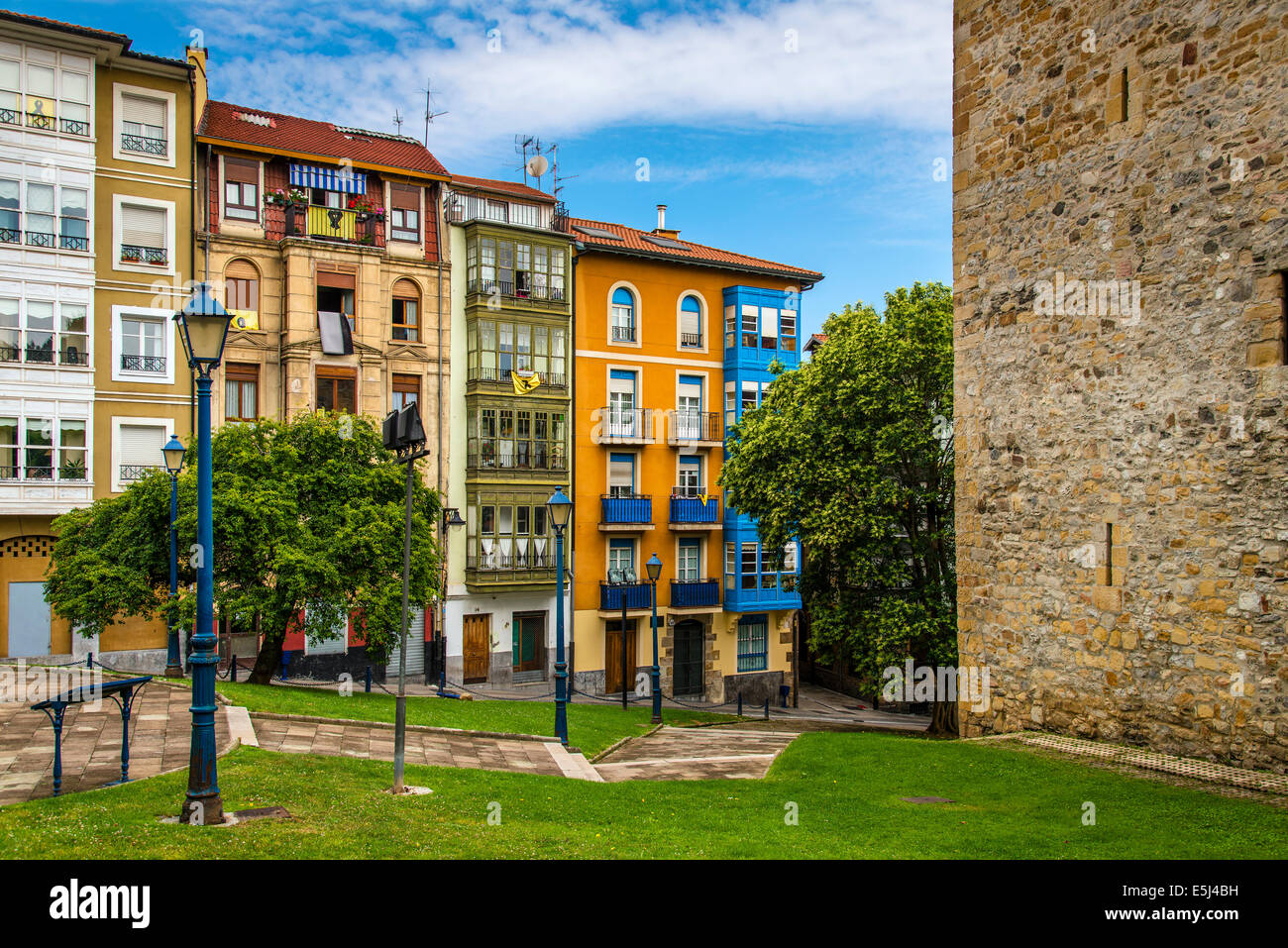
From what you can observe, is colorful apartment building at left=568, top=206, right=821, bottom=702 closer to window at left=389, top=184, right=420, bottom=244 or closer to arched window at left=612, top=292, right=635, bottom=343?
arched window at left=612, top=292, right=635, bottom=343

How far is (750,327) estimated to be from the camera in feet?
122

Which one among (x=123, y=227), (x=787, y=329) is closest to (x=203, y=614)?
(x=123, y=227)

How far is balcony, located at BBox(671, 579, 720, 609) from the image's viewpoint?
34.9 meters

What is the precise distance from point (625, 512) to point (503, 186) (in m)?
12.3

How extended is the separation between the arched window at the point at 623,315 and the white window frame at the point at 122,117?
14.5 meters

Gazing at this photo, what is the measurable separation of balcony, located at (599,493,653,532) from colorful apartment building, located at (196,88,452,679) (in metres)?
5.55

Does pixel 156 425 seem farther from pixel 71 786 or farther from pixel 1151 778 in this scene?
pixel 1151 778

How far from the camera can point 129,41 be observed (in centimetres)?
2767

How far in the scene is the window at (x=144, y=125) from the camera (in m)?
28.5

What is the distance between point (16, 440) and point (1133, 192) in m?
27.0

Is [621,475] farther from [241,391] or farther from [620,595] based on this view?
[241,391]

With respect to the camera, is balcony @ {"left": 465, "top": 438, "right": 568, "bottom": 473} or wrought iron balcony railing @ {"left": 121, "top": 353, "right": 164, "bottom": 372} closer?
wrought iron balcony railing @ {"left": 121, "top": 353, "right": 164, "bottom": 372}

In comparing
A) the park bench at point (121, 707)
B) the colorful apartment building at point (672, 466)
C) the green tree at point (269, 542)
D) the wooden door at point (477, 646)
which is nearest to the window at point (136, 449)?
the green tree at point (269, 542)

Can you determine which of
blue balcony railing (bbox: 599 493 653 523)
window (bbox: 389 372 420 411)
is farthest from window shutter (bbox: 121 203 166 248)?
blue balcony railing (bbox: 599 493 653 523)
